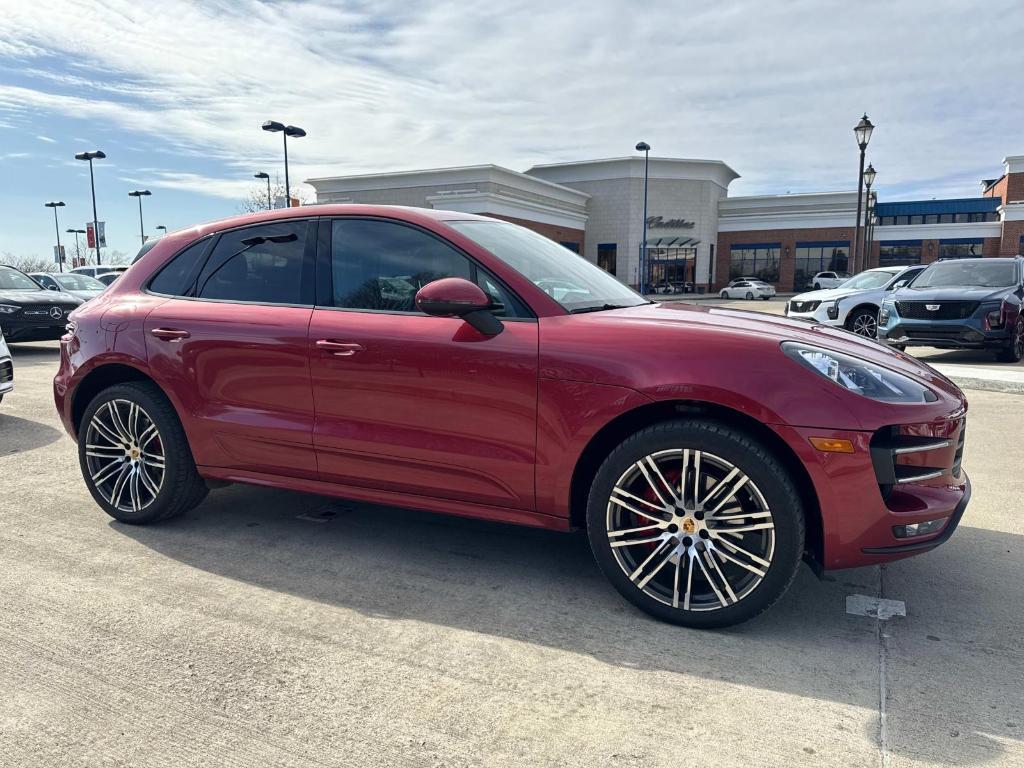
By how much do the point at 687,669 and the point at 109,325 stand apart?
350 centimetres

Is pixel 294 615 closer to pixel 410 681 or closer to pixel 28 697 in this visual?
pixel 410 681

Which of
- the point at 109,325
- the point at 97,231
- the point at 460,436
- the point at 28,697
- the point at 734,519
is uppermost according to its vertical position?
the point at 97,231

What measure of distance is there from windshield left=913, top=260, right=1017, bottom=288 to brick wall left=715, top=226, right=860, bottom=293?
1840 inches

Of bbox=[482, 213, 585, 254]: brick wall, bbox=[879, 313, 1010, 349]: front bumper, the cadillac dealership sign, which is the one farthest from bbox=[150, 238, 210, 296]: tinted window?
the cadillac dealership sign

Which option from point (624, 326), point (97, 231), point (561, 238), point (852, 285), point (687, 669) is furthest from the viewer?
point (561, 238)

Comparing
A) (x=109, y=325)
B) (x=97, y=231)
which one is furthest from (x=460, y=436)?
(x=97, y=231)

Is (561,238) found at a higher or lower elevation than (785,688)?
higher

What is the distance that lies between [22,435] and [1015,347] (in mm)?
12963

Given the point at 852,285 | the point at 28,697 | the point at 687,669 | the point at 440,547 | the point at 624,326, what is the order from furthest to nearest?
the point at 852,285 < the point at 440,547 < the point at 624,326 < the point at 687,669 < the point at 28,697

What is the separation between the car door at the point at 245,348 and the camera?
143 inches

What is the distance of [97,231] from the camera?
4216 centimetres

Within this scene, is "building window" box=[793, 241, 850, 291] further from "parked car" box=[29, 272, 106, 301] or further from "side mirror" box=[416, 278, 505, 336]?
"side mirror" box=[416, 278, 505, 336]

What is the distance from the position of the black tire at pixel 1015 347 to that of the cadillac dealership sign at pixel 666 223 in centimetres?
4461

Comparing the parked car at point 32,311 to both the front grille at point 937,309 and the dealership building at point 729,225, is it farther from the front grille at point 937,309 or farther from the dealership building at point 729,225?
the dealership building at point 729,225
